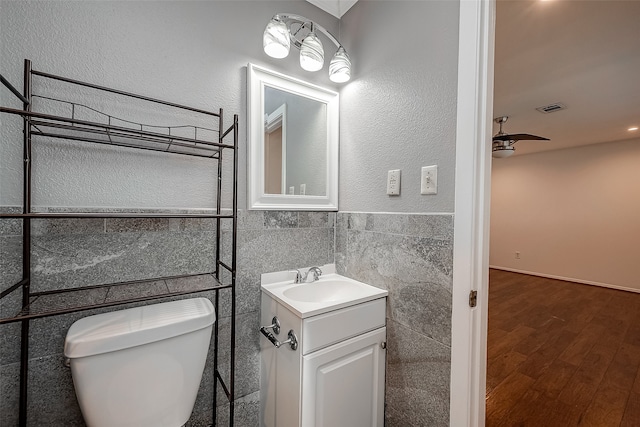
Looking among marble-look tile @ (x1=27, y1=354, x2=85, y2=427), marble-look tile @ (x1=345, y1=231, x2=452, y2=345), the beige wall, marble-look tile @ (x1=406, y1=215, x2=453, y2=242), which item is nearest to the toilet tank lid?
marble-look tile @ (x1=27, y1=354, x2=85, y2=427)

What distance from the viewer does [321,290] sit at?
136 centimetres

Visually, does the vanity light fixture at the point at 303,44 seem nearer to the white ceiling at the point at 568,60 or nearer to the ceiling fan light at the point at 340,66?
the ceiling fan light at the point at 340,66

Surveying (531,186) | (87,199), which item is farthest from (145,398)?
(531,186)

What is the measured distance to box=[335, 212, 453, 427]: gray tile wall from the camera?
39.3 inches

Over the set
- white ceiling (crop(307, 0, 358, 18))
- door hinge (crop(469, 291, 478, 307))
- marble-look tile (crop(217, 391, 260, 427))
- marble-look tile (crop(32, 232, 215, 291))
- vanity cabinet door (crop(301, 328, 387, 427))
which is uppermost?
white ceiling (crop(307, 0, 358, 18))

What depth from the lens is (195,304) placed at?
39.3 inches

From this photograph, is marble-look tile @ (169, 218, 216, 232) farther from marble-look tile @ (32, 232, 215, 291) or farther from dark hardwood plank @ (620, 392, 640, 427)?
dark hardwood plank @ (620, 392, 640, 427)

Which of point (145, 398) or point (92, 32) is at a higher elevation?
point (92, 32)

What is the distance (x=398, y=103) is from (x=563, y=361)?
2.44 meters

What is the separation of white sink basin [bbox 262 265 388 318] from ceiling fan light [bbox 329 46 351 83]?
105cm

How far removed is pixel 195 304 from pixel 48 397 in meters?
0.53

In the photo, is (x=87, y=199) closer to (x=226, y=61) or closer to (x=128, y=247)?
(x=128, y=247)

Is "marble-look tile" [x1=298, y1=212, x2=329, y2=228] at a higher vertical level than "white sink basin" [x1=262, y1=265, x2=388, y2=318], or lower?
higher

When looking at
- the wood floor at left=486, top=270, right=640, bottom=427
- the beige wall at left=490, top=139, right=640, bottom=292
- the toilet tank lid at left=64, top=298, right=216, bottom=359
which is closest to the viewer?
the toilet tank lid at left=64, top=298, right=216, bottom=359
